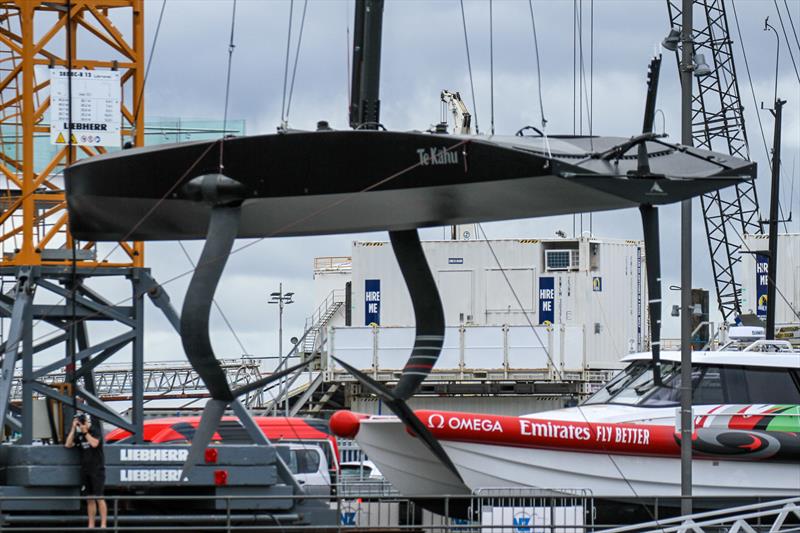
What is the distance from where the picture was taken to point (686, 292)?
1931 centimetres

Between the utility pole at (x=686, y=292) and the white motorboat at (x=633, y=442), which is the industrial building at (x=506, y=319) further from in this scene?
the utility pole at (x=686, y=292)

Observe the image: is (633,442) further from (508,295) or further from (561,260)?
(561,260)

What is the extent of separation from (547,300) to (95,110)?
94.2ft

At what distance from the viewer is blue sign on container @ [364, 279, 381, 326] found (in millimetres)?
49375

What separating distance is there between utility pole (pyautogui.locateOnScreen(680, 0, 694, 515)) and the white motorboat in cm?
273

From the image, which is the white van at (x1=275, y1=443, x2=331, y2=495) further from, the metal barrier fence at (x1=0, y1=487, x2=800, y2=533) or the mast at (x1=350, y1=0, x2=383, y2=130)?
the mast at (x1=350, y1=0, x2=383, y2=130)

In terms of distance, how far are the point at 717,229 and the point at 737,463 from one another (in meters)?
39.4

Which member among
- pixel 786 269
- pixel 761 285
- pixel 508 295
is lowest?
pixel 508 295

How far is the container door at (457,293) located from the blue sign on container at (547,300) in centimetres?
230

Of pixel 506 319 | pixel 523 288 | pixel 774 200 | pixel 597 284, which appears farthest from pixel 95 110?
pixel 597 284

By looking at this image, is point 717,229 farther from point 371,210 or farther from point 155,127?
point 371,210

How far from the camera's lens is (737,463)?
22.0 metres

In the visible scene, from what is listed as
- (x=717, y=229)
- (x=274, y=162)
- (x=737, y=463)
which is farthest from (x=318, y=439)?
(x=717, y=229)

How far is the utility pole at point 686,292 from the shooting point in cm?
1864
